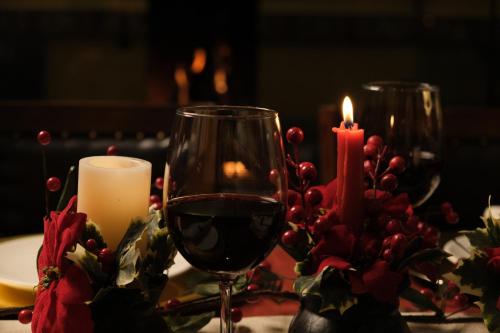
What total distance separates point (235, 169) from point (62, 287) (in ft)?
0.47

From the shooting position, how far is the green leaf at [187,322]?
618 mm

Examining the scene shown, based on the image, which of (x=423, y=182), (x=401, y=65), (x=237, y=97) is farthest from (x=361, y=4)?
(x=423, y=182)

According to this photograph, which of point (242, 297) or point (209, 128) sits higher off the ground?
point (209, 128)

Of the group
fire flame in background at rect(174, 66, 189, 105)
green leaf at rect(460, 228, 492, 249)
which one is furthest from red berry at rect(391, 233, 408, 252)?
fire flame in background at rect(174, 66, 189, 105)

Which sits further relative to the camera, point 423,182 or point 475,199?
point 475,199

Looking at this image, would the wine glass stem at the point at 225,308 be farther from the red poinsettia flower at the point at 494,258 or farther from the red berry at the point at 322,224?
the red poinsettia flower at the point at 494,258

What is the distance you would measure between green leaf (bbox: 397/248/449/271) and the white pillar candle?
200mm

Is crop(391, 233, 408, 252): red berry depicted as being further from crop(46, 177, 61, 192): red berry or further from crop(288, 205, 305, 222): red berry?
crop(46, 177, 61, 192): red berry

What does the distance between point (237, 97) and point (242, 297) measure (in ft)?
9.55

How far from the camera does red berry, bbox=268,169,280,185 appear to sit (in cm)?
53

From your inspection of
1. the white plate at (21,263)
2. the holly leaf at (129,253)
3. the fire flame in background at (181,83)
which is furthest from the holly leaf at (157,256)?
the fire flame in background at (181,83)

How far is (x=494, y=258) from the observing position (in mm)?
619

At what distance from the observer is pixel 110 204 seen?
0.61 meters

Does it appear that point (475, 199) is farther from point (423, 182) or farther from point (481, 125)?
point (423, 182)
